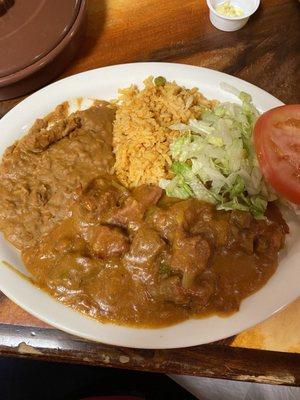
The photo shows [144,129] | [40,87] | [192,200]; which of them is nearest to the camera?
[192,200]

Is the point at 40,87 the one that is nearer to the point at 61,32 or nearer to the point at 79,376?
the point at 61,32

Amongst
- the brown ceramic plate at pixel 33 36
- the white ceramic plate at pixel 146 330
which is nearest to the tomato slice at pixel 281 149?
the white ceramic plate at pixel 146 330

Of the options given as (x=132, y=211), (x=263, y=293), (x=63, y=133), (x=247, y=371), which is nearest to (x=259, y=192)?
(x=263, y=293)

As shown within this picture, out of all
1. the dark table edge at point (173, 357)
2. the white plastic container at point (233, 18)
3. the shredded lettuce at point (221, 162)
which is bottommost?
the dark table edge at point (173, 357)

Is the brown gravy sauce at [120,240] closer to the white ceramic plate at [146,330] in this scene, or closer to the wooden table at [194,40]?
the white ceramic plate at [146,330]

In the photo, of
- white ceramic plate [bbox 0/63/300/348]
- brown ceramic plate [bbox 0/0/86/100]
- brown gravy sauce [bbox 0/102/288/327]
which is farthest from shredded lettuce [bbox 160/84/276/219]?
brown ceramic plate [bbox 0/0/86/100]
